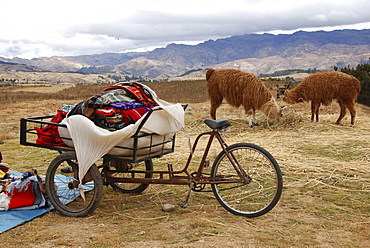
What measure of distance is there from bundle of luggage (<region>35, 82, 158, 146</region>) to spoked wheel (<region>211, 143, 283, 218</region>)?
3.95ft

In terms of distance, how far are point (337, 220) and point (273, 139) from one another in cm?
523

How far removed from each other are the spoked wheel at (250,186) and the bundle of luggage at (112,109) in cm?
120

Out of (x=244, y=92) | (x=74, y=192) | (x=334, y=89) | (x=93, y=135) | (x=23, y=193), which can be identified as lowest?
(x=74, y=192)

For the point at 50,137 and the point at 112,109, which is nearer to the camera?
the point at 112,109

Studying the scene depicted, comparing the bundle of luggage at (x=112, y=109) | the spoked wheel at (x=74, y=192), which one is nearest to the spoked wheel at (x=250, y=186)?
the bundle of luggage at (x=112, y=109)

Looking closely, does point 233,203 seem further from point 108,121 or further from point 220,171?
point 108,121

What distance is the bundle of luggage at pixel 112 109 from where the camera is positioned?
13.7 feet

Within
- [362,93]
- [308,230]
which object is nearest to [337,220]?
[308,230]

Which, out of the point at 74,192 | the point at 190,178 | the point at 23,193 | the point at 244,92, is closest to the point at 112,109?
the point at 190,178

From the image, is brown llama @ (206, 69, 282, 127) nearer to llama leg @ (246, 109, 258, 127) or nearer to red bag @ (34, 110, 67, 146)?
llama leg @ (246, 109, 258, 127)

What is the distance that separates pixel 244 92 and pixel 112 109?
7.39 meters

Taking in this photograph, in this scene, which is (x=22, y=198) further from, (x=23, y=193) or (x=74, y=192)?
(x=74, y=192)

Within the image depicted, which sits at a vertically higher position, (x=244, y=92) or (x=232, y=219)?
(x=244, y=92)

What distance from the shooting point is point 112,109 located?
4199 millimetres
